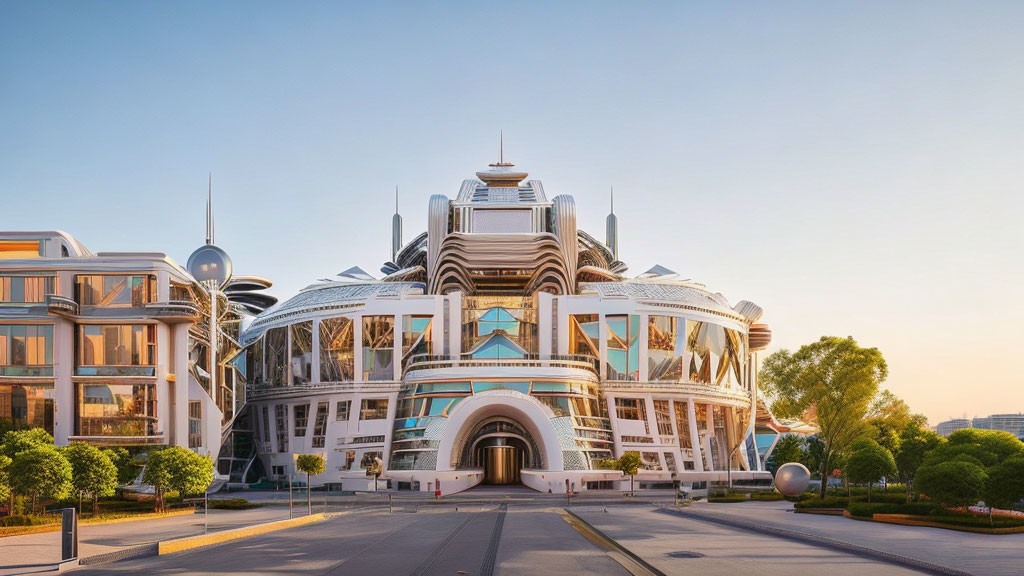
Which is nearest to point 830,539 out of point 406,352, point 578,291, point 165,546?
point 165,546

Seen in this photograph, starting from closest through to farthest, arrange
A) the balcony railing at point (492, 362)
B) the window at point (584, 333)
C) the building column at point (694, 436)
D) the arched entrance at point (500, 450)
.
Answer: the balcony railing at point (492, 362) < the arched entrance at point (500, 450) < the building column at point (694, 436) < the window at point (584, 333)

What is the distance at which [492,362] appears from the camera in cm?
8144

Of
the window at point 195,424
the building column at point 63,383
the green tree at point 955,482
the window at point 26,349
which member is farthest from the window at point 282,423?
the green tree at point 955,482

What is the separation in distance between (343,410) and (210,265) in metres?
19.7

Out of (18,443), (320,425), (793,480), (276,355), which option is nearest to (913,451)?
(793,480)

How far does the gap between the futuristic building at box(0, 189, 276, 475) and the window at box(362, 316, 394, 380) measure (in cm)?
2481

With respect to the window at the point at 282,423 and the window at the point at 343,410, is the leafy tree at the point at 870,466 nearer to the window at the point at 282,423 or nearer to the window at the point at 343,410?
the window at the point at 343,410

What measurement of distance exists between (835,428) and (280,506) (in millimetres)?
37023

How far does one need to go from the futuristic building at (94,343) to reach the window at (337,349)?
23.8 meters

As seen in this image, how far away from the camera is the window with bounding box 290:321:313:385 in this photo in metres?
89.3

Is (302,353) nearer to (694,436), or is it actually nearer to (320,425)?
(320,425)

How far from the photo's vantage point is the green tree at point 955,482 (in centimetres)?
3619

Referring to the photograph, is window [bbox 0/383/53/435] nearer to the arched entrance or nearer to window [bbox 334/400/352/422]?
window [bbox 334/400/352/422]

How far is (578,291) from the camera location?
10075 centimetres
